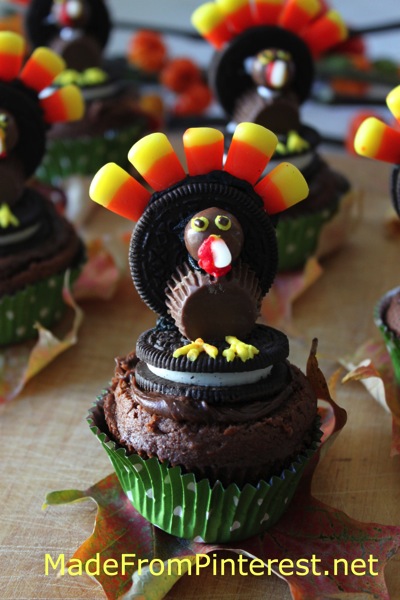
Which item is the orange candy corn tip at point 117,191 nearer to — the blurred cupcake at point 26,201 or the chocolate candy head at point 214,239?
the chocolate candy head at point 214,239

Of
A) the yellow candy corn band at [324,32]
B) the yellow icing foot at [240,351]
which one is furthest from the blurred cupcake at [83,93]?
the yellow icing foot at [240,351]

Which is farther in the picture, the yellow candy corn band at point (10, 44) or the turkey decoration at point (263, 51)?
the turkey decoration at point (263, 51)

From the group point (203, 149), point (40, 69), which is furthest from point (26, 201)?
point (203, 149)

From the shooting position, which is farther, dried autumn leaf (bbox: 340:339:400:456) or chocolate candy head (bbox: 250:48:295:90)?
chocolate candy head (bbox: 250:48:295:90)

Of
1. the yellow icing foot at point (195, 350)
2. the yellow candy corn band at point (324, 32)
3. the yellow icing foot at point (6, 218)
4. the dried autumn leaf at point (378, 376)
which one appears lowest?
the dried autumn leaf at point (378, 376)

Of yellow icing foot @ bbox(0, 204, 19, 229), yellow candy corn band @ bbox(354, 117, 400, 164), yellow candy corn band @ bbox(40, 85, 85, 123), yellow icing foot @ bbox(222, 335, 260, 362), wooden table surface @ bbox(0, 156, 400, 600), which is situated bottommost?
wooden table surface @ bbox(0, 156, 400, 600)

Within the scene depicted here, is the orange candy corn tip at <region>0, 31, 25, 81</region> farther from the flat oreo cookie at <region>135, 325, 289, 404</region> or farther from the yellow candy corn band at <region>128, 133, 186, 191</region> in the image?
the flat oreo cookie at <region>135, 325, 289, 404</region>

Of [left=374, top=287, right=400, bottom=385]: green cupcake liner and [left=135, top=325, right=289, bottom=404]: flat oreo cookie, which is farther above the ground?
[left=135, top=325, right=289, bottom=404]: flat oreo cookie

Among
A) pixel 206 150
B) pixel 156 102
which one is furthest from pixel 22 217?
pixel 156 102

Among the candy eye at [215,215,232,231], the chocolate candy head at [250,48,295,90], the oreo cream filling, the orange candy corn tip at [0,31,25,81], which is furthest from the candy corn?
the oreo cream filling
